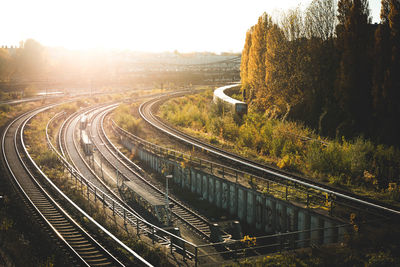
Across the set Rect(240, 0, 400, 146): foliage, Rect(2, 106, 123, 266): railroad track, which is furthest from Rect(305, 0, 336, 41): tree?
Rect(2, 106, 123, 266): railroad track

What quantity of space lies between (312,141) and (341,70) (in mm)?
7592

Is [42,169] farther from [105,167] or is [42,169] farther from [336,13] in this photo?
[336,13]

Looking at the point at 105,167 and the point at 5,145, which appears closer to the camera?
the point at 105,167

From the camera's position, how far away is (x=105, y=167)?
30125 mm

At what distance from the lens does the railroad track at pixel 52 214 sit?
46.5 feet

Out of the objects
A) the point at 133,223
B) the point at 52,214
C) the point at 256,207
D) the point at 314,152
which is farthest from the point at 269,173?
the point at 52,214

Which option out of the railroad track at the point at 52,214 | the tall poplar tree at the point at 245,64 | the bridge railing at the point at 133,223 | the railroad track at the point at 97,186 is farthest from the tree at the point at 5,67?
the bridge railing at the point at 133,223

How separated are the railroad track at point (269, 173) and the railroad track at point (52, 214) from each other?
9370 millimetres

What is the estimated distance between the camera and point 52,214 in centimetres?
1880

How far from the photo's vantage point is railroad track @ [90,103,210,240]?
19.8m

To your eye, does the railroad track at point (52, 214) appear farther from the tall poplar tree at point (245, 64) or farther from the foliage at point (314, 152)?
the tall poplar tree at point (245, 64)

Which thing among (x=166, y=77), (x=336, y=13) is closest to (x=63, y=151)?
(x=336, y=13)

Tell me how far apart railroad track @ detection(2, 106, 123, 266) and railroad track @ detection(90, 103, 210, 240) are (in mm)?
5603

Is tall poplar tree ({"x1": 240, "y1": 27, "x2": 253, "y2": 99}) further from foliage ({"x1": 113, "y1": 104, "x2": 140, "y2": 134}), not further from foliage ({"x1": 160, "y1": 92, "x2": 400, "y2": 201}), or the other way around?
foliage ({"x1": 113, "y1": 104, "x2": 140, "y2": 134})
